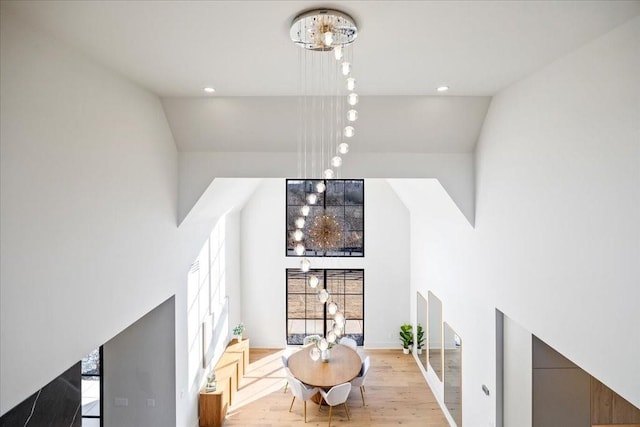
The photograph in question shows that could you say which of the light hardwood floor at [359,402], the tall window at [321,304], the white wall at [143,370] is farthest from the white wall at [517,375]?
the tall window at [321,304]

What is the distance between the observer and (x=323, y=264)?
29.8 feet

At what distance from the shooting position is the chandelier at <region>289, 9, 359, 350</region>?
228 cm

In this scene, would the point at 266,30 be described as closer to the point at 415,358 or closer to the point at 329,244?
the point at 329,244

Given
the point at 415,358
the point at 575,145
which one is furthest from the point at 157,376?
the point at 415,358

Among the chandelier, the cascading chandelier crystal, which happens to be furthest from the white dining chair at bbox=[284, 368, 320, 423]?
the cascading chandelier crystal

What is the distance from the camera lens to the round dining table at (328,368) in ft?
20.4

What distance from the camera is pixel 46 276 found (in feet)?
7.85

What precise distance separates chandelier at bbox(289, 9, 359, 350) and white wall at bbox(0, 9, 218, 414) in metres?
1.50

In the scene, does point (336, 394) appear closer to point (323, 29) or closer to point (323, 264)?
point (323, 264)

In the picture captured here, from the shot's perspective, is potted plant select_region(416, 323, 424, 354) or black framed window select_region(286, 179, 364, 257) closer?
potted plant select_region(416, 323, 424, 354)

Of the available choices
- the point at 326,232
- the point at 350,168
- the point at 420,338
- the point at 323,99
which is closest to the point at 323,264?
the point at 326,232

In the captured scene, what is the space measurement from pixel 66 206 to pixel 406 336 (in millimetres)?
7566

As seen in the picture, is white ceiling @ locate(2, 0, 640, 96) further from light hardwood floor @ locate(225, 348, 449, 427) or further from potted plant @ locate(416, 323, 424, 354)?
potted plant @ locate(416, 323, 424, 354)

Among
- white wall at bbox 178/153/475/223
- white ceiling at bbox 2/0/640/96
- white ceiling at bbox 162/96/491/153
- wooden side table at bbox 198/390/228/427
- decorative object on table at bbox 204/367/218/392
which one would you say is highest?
white ceiling at bbox 2/0/640/96
